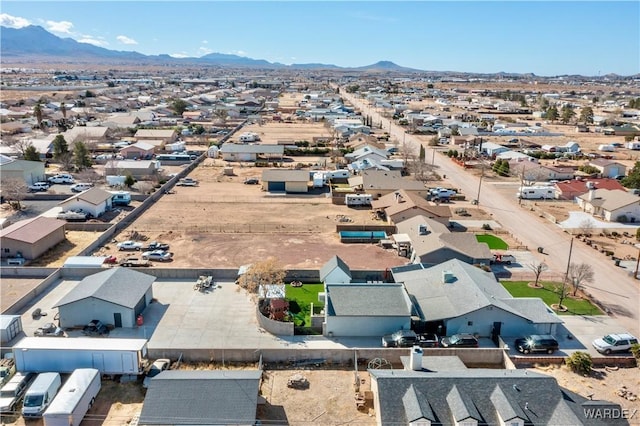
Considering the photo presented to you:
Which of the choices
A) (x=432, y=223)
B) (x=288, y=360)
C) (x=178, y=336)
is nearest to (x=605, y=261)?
→ (x=432, y=223)

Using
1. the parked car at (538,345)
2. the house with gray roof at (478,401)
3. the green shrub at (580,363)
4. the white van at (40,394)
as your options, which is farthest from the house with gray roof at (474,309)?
the white van at (40,394)

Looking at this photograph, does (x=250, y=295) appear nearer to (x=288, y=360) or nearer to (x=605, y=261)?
(x=288, y=360)

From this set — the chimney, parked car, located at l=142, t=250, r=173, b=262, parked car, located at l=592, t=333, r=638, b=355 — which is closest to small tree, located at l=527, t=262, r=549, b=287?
parked car, located at l=592, t=333, r=638, b=355

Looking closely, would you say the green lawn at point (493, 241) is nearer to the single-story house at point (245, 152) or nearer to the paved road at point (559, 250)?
the paved road at point (559, 250)

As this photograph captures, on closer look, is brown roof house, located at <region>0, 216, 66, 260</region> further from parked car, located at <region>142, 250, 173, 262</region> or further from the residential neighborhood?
parked car, located at <region>142, 250, 173, 262</region>

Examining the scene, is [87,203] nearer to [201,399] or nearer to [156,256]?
[156,256]
